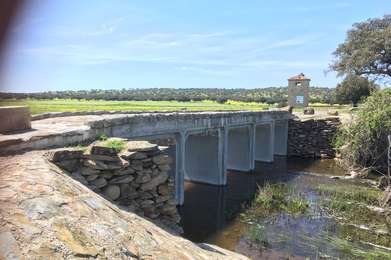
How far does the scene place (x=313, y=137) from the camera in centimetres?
→ 2962

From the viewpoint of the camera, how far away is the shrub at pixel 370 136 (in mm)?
20797

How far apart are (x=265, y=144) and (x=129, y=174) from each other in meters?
21.0

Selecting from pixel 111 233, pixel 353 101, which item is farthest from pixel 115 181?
pixel 353 101

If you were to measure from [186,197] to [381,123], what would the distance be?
38.8ft

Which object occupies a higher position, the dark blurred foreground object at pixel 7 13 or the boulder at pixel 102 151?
the dark blurred foreground object at pixel 7 13

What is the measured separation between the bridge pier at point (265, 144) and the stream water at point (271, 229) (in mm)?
7234

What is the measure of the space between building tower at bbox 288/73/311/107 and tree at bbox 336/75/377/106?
3512 millimetres

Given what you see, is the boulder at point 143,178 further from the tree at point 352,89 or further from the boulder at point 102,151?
the tree at point 352,89

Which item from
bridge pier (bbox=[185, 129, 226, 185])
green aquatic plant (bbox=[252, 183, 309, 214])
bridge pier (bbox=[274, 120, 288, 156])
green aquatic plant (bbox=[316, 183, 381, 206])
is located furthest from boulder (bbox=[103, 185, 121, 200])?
bridge pier (bbox=[274, 120, 288, 156])

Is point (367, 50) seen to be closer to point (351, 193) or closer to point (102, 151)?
point (351, 193)

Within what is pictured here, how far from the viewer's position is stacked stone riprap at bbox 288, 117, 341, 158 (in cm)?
2906

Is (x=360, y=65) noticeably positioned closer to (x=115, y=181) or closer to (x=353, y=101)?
(x=353, y=101)

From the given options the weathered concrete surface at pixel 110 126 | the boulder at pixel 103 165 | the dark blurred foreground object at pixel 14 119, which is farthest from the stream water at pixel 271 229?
the dark blurred foreground object at pixel 14 119

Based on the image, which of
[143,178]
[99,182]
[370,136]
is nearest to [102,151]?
[99,182]
